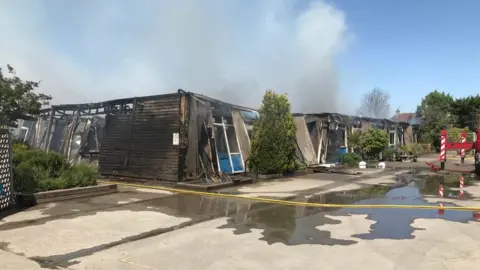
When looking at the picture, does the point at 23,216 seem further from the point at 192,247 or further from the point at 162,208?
the point at 192,247

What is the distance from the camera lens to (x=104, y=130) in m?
14.8

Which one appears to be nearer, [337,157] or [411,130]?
[337,157]

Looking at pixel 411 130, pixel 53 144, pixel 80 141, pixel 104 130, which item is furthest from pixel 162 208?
pixel 411 130

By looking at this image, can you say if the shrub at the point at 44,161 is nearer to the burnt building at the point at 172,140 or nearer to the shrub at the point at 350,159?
the burnt building at the point at 172,140

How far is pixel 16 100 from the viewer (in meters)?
15.5

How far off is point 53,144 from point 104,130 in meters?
4.01

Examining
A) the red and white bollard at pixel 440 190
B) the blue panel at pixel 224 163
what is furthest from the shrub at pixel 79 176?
the red and white bollard at pixel 440 190

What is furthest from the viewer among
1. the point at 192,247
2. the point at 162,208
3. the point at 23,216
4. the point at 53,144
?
the point at 53,144

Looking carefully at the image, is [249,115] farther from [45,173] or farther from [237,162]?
[45,173]

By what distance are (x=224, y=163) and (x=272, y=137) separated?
210 centimetres

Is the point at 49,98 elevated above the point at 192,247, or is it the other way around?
the point at 49,98

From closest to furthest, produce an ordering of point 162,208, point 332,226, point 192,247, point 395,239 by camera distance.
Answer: point 192,247, point 395,239, point 332,226, point 162,208

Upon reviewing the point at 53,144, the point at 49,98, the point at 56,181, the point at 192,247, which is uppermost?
the point at 49,98

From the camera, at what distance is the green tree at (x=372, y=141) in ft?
72.7
